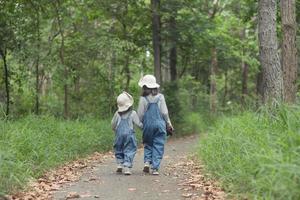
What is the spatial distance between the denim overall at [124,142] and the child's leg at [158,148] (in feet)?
1.44

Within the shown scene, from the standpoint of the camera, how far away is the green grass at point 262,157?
18.4 feet

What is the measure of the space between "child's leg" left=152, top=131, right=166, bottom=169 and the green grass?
3.23ft

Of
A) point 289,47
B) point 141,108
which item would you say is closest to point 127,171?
point 141,108

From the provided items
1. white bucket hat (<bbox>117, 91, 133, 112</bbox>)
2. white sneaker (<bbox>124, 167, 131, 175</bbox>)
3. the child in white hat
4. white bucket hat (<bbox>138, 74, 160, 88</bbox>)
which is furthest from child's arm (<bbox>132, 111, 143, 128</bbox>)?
white sneaker (<bbox>124, 167, 131, 175</bbox>)

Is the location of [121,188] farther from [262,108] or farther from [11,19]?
[11,19]

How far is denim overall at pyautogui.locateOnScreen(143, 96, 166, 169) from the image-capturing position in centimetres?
1107

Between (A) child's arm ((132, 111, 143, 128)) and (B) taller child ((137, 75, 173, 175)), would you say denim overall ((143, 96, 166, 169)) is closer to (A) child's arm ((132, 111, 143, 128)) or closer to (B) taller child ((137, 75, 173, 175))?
(B) taller child ((137, 75, 173, 175))

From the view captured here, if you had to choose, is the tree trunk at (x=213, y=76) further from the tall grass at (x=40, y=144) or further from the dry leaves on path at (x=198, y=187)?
the dry leaves on path at (x=198, y=187)

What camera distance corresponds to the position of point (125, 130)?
1123 centimetres

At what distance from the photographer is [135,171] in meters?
11.5

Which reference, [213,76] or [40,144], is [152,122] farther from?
[213,76]

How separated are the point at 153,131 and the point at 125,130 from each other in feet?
1.95

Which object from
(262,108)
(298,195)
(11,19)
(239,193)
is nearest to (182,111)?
(11,19)

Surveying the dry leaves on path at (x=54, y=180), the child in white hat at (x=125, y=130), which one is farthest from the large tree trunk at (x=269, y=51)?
the dry leaves on path at (x=54, y=180)
